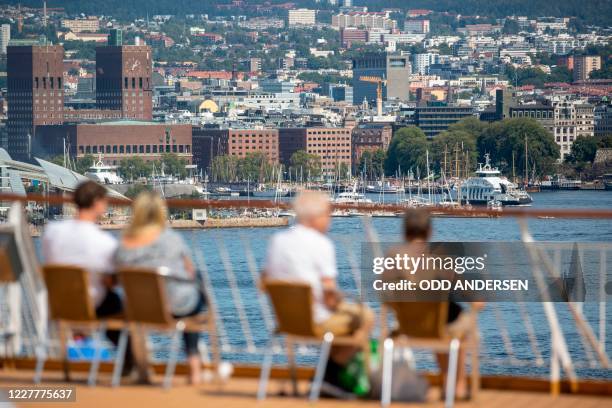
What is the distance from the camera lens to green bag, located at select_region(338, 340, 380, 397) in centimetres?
481

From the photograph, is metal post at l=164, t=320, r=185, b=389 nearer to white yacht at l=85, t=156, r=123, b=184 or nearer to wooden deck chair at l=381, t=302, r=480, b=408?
wooden deck chair at l=381, t=302, r=480, b=408

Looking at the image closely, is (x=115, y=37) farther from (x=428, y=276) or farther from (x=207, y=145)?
(x=428, y=276)

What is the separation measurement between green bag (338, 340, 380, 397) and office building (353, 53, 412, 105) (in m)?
122

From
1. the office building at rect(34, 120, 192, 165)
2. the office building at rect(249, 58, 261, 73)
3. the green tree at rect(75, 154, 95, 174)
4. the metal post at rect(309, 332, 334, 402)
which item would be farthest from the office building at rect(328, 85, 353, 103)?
the metal post at rect(309, 332, 334, 402)

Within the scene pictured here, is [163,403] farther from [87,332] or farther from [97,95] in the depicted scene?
[97,95]

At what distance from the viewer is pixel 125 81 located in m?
104

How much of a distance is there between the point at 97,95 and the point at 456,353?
328 ft

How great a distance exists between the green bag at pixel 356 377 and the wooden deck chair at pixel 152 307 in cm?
35

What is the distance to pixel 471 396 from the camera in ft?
16.0

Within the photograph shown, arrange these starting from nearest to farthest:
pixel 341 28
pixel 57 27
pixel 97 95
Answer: pixel 97 95 < pixel 57 27 < pixel 341 28

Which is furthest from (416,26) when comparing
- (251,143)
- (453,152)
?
(453,152)

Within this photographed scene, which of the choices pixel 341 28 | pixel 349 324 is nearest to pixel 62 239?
pixel 349 324

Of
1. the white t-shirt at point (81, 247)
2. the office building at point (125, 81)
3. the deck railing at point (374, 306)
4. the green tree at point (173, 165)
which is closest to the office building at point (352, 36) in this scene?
the office building at point (125, 81)

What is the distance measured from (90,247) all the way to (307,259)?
0.65m
